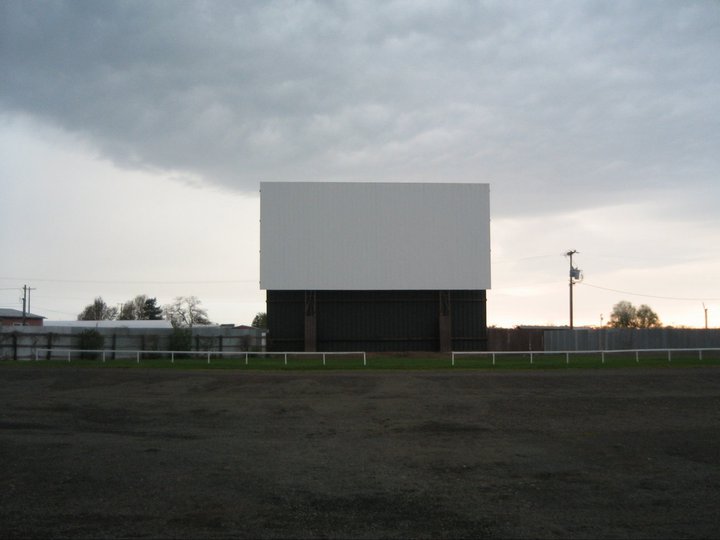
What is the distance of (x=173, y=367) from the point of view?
83.3ft

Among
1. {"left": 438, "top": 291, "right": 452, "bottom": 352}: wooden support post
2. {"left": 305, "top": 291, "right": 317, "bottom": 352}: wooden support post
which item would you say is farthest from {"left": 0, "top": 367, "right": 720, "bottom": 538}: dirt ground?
{"left": 438, "top": 291, "right": 452, "bottom": 352}: wooden support post

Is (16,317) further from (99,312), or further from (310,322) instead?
(310,322)

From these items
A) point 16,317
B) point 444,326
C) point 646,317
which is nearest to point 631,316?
point 646,317

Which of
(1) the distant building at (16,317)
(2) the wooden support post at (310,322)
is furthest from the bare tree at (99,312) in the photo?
(2) the wooden support post at (310,322)

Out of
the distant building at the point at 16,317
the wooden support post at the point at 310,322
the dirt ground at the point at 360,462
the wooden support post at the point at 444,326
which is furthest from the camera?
the distant building at the point at 16,317

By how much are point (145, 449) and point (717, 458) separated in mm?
9063

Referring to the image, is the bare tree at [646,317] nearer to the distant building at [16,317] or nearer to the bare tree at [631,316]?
the bare tree at [631,316]

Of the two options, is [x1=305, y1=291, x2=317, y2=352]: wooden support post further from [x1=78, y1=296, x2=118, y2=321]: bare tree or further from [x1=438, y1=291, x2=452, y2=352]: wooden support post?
[x1=78, y1=296, x2=118, y2=321]: bare tree

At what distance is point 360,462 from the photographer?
370 inches

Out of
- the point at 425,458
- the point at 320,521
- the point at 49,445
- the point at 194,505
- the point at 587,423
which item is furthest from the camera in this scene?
the point at 587,423

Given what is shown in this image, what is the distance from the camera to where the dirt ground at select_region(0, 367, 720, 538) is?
258 inches

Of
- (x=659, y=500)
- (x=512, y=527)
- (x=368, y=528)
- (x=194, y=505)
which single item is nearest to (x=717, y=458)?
(x=659, y=500)

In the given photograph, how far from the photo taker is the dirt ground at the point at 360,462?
6547 millimetres

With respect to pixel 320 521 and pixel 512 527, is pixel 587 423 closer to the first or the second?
pixel 512 527
